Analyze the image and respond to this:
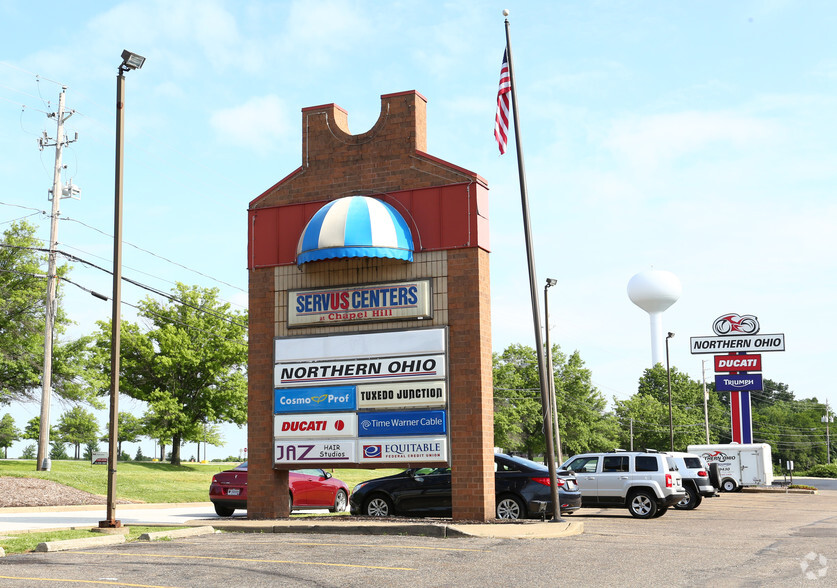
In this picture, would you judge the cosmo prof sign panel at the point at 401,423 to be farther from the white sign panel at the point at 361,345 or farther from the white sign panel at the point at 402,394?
the white sign panel at the point at 361,345

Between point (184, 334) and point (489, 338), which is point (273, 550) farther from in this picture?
point (184, 334)

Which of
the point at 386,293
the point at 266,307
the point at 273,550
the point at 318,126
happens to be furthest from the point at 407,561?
the point at 318,126

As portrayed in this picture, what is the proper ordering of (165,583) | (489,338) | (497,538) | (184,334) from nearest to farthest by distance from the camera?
1. (165,583)
2. (497,538)
3. (489,338)
4. (184,334)

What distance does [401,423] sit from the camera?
1770cm

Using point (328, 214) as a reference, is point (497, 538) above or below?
below

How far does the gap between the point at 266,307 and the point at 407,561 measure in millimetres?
8888

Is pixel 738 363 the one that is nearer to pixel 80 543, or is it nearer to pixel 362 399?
pixel 362 399

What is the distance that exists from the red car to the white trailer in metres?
27.1

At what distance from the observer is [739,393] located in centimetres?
5353

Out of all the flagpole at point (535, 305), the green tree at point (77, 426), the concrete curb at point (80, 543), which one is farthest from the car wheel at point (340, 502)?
the green tree at point (77, 426)

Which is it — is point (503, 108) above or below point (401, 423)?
above

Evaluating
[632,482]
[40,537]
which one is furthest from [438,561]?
[632,482]

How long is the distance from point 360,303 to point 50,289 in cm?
2274

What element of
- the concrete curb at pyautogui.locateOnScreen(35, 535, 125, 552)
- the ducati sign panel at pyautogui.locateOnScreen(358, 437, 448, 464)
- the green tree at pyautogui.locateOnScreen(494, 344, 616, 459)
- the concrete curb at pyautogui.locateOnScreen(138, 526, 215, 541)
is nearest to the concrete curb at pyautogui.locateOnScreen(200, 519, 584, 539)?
the concrete curb at pyautogui.locateOnScreen(138, 526, 215, 541)
